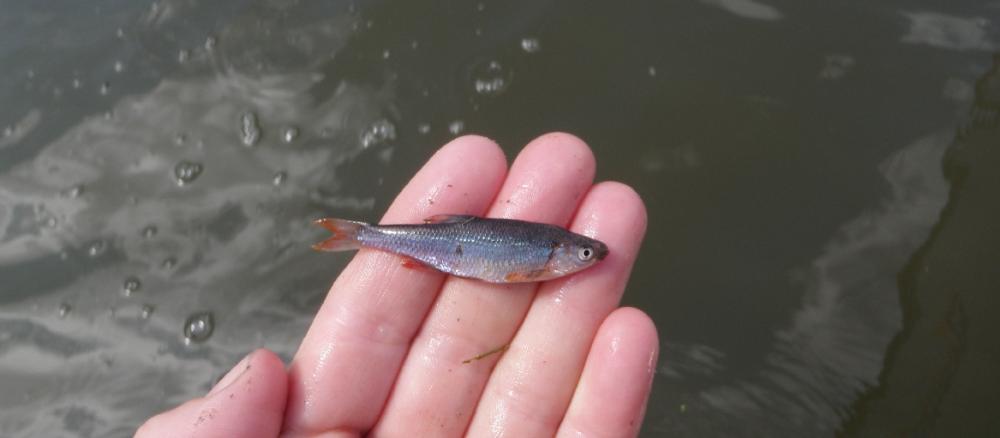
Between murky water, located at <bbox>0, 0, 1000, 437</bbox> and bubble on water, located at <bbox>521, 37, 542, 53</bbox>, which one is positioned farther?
bubble on water, located at <bbox>521, 37, 542, 53</bbox>

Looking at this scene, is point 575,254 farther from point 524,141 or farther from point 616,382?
point 524,141

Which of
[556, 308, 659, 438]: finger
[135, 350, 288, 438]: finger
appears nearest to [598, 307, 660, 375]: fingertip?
[556, 308, 659, 438]: finger

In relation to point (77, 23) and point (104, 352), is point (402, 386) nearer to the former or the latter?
point (104, 352)

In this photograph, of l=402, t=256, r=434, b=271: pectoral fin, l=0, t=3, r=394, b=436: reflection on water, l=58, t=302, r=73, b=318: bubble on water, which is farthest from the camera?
l=58, t=302, r=73, b=318: bubble on water

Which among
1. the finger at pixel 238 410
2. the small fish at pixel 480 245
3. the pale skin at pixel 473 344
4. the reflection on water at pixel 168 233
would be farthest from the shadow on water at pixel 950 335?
the reflection on water at pixel 168 233

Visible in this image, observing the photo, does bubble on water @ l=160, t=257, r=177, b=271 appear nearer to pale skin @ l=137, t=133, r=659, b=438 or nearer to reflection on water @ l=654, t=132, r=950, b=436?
pale skin @ l=137, t=133, r=659, b=438
